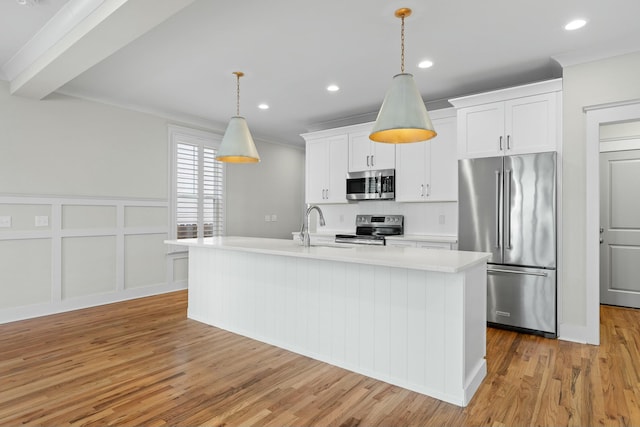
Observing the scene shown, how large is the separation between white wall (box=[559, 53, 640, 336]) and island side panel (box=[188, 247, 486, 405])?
141 cm

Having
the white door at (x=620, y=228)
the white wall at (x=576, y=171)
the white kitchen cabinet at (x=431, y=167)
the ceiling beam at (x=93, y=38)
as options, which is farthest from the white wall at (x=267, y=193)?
the white door at (x=620, y=228)

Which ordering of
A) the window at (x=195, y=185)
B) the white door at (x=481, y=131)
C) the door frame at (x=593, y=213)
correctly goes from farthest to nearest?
the window at (x=195, y=185)
the white door at (x=481, y=131)
the door frame at (x=593, y=213)

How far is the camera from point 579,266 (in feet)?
10.9

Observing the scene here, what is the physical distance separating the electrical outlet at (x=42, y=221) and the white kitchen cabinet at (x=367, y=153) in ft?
12.7

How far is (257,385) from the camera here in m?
2.45

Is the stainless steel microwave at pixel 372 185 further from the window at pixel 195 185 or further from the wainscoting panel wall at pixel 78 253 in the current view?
the wainscoting panel wall at pixel 78 253

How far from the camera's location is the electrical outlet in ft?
13.4

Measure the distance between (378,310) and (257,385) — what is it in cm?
97

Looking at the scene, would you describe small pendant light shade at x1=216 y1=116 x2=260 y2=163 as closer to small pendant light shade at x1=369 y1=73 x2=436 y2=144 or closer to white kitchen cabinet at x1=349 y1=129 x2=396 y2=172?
small pendant light shade at x1=369 y1=73 x2=436 y2=144

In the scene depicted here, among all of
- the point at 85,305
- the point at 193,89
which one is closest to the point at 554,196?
the point at 193,89

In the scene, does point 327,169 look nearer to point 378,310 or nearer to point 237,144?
point 237,144

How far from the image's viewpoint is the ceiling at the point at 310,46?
2572mm

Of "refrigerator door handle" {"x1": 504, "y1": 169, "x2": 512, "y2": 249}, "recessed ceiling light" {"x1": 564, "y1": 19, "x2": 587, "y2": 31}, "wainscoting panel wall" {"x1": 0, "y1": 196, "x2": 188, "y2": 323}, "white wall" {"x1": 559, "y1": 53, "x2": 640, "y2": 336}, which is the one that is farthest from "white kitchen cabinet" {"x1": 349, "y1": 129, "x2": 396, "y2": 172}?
"wainscoting panel wall" {"x1": 0, "y1": 196, "x2": 188, "y2": 323}

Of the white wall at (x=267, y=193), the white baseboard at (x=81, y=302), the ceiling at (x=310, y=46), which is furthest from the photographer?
the white wall at (x=267, y=193)
